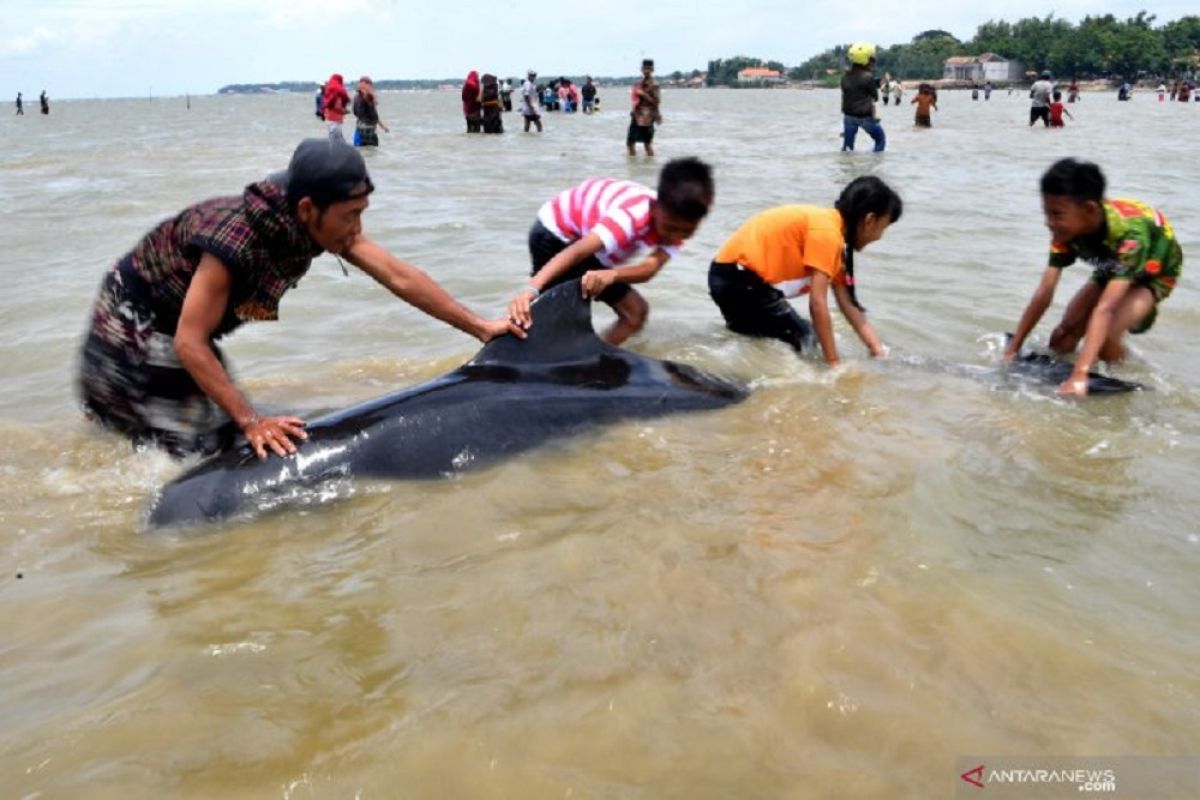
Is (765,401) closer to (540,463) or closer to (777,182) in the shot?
(540,463)

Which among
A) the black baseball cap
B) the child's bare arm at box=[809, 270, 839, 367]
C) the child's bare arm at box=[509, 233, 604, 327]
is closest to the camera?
the black baseball cap

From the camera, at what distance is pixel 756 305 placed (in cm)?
621

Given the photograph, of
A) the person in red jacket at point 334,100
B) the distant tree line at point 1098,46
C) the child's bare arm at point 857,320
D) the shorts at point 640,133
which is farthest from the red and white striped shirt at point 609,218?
the distant tree line at point 1098,46

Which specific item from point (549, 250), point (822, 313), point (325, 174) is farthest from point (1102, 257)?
point (325, 174)

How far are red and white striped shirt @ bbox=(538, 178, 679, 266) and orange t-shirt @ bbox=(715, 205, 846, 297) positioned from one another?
25.2 inches

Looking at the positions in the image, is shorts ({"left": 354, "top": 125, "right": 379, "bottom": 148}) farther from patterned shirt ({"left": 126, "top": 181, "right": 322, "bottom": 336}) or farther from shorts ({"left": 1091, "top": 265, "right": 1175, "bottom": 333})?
patterned shirt ({"left": 126, "top": 181, "right": 322, "bottom": 336})

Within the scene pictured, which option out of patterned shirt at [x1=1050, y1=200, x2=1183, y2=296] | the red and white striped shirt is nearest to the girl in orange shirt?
the red and white striped shirt

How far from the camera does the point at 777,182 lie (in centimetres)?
1520

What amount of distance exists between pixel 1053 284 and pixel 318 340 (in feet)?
15.6

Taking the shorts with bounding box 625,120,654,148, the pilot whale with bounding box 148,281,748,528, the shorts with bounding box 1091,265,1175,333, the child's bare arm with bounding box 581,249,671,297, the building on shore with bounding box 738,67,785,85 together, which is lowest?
the pilot whale with bounding box 148,281,748,528

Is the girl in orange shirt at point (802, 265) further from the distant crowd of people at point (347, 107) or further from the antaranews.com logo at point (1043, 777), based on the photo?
the distant crowd of people at point (347, 107)

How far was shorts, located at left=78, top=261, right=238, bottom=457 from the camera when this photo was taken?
4.10m

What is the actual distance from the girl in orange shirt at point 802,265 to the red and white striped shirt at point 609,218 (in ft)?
2.26

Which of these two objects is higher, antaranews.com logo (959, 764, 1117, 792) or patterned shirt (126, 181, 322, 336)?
patterned shirt (126, 181, 322, 336)
